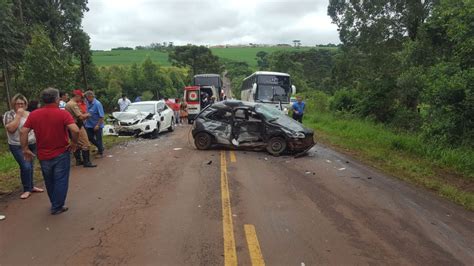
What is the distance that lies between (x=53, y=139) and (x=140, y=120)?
10.1 metres

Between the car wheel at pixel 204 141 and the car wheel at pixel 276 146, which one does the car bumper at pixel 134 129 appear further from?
the car wheel at pixel 276 146

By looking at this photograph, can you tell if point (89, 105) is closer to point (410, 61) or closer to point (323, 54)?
point (410, 61)

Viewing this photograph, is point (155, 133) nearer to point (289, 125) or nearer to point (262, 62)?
point (289, 125)

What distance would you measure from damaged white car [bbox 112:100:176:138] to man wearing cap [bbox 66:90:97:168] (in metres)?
5.59

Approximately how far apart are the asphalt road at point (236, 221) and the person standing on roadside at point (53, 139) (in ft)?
1.55

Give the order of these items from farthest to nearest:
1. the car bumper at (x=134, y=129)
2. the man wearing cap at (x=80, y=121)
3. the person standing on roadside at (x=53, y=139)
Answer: the car bumper at (x=134, y=129), the man wearing cap at (x=80, y=121), the person standing on roadside at (x=53, y=139)

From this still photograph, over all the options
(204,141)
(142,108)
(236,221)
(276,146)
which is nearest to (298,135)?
(276,146)

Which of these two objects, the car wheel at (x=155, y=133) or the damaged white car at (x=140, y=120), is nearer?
the damaged white car at (x=140, y=120)

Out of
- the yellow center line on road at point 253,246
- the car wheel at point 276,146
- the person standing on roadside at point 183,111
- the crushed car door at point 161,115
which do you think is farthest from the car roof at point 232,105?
the person standing on roadside at point 183,111

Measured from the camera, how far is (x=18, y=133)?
22.5 ft

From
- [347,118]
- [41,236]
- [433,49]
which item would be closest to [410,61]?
[433,49]

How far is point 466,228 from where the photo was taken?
19.3ft

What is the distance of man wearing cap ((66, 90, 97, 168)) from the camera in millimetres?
9164

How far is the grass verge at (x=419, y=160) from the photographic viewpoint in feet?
28.1
